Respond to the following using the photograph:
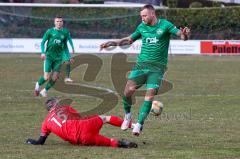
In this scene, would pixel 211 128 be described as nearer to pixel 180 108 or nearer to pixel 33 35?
pixel 180 108

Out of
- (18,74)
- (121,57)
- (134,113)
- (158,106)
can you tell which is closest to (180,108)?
(134,113)

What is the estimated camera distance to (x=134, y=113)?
56.8ft

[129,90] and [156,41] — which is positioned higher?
[156,41]

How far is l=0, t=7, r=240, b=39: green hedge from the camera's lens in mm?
46719

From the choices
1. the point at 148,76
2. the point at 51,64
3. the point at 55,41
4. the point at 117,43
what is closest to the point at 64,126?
the point at 148,76

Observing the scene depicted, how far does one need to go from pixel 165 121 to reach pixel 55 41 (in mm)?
Result: 7986

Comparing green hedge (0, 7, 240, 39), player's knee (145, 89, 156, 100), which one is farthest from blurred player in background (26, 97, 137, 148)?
green hedge (0, 7, 240, 39)

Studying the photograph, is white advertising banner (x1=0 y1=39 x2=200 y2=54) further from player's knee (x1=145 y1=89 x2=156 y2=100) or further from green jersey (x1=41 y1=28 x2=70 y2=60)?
player's knee (x1=145 y1=89 x2=156 y2=100)

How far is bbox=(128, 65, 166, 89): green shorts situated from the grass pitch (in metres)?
1.01

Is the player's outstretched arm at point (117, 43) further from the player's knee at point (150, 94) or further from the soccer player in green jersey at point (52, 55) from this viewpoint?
the soccer player in green jersey at point (52, 55)

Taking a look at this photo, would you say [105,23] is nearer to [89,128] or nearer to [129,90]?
[129,90]

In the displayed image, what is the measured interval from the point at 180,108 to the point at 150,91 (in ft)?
17.2

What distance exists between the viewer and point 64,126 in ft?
39.4

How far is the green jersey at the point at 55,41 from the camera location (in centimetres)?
2250
